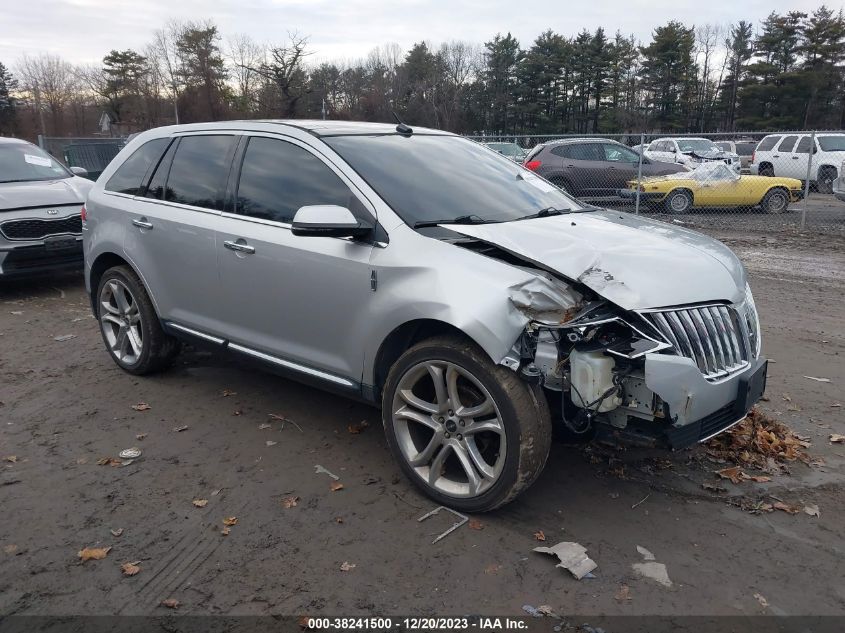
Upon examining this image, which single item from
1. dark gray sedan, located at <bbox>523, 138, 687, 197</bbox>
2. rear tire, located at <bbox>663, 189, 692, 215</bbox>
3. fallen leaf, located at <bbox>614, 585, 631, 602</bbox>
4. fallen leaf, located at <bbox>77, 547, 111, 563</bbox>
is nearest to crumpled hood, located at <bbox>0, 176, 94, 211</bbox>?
fallen leaf, located at <bbox>77, 547, 111, 563</bbox>

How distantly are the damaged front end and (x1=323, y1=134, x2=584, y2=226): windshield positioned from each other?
890 millimetres

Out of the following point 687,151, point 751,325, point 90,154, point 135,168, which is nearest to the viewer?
point 751,325

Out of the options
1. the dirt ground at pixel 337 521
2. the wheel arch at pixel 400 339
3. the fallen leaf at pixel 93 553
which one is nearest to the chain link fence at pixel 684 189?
the dirt ground at pixel 337 521

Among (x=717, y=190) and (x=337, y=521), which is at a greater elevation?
(x=717, y=190)

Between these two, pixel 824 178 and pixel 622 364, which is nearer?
pixel 622 364

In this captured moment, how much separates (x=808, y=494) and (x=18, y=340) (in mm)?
6765

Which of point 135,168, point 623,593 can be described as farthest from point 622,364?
point 135,168

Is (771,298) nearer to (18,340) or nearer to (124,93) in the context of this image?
(18,340)

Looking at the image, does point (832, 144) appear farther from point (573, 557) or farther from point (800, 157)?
point (573, 557)

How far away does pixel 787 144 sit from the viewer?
20922 mm

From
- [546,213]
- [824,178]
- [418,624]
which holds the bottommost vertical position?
[418,624]

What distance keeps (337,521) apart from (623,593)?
1391 mm

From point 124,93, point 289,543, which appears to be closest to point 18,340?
point 289,543

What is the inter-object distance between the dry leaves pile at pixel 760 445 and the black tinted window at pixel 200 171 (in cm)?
353
